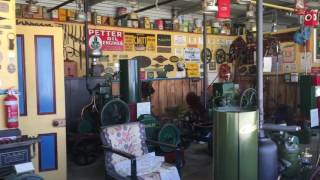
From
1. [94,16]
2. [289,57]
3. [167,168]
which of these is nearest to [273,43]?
[289,57]

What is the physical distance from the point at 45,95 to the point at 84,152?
1829 millimetres

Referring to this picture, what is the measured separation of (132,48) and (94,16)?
133 cm

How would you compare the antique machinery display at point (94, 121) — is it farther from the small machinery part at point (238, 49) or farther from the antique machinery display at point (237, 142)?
the small machinery part at point (238, 49)

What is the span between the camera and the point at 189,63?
10.2 meters

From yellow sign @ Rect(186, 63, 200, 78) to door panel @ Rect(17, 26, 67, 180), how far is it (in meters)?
6.36

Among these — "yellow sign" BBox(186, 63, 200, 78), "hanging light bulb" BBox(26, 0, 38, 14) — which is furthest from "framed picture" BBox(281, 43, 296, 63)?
"hanging light bulb" BBox(26, 0, 38, 14)

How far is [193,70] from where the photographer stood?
33.9ft

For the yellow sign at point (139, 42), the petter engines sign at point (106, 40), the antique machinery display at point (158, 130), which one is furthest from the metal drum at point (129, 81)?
the yellow sign at point (139, 42)

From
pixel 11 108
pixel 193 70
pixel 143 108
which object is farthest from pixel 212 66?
pixel 11 108

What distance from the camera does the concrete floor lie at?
194 inches

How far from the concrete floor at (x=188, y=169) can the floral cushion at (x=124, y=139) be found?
997mm

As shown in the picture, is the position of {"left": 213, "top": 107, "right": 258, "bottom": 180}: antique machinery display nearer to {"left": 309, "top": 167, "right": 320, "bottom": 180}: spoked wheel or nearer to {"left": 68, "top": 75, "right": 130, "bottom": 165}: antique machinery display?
{"left": 309, "top": 167, "right": 320, "bottom": 180}: spoked wheel

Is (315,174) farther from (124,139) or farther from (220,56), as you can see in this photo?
(220,56)

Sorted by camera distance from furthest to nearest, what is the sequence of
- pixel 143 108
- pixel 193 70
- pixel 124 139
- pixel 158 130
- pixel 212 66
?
pixel 212 66
pixel 193 70
pixel 143 108
pixel 158 130
pixel 124 139
